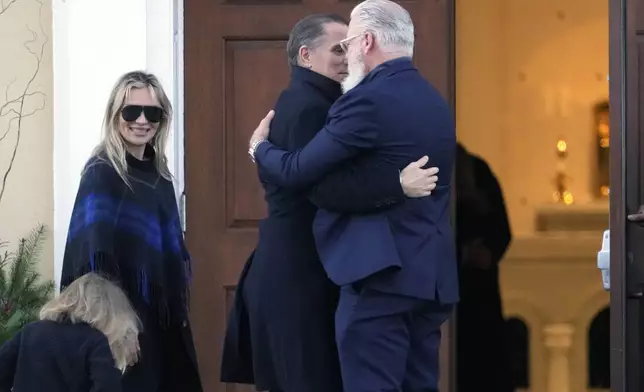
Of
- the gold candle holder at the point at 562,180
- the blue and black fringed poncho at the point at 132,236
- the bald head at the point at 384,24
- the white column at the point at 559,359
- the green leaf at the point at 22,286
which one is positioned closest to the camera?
the bald head at the point at 384,24

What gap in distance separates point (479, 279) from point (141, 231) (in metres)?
2.22

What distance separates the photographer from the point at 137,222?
12.0ft

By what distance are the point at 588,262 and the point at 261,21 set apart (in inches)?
86.4

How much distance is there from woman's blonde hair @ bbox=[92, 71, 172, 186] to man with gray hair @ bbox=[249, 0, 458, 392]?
66 centimetres

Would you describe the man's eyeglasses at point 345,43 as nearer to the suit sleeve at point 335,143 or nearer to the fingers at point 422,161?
the suit sleeve at point 335,143

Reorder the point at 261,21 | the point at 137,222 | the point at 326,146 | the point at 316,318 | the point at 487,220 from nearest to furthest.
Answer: the point at 326,146 < the point at 316,318 < the point at 137,222 < the point at 261,21 < the point at 487,220

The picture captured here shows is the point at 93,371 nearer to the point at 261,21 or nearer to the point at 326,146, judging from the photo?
the point at 326,146

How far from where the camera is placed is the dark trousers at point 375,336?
9.96 ft

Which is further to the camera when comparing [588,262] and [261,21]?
[588,262]

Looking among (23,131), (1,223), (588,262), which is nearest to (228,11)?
(23,131)

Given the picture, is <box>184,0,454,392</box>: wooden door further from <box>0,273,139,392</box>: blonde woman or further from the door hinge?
<box>0,273,139,392</box>: blonde woman

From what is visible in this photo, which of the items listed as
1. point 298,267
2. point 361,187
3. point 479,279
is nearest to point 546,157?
point 479,279

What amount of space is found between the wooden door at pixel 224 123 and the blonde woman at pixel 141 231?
2.58 feet

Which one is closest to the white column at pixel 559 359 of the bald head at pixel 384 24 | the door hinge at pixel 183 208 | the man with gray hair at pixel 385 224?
the door hinge at pixel 183 208
